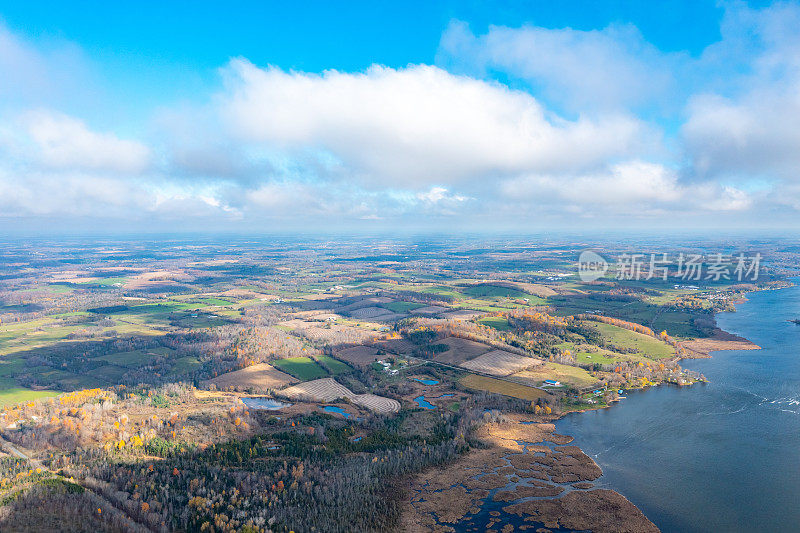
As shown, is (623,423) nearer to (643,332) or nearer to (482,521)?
(482,521)

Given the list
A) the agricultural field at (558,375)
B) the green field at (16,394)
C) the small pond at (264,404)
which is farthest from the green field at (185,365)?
the agricultural field at (558,375)

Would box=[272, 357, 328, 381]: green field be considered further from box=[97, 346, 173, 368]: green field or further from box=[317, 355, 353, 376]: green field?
box=[97, 346, 173, 368]: green field

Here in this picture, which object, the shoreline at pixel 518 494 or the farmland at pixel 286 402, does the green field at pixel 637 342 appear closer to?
the farmland at pixel 286 402

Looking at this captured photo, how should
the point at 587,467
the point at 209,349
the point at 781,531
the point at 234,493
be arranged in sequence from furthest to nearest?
the point at 209,349
the point at 587,467
the point at 234,493
the point at 781,531

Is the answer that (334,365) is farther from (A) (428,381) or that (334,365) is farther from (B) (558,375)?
(B) (558,375)

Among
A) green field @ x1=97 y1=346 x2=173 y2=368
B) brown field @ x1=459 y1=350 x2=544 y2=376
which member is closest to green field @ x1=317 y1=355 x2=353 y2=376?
brown field @ x1=459 y1=350 x2=544 y2=376

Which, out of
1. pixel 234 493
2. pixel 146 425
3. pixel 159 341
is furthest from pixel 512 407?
pixel 159 341
